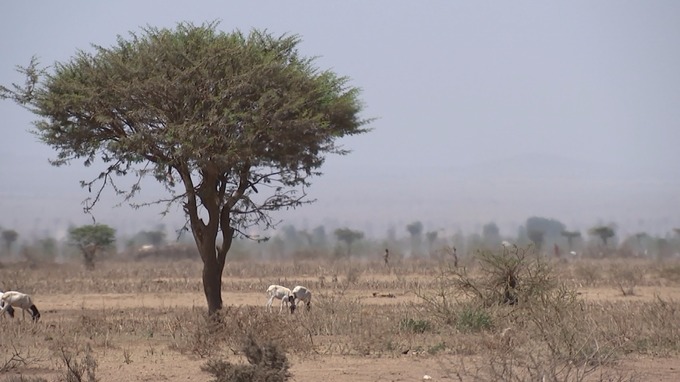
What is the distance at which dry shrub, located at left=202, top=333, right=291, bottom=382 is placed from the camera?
11.4 meters

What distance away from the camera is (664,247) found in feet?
289

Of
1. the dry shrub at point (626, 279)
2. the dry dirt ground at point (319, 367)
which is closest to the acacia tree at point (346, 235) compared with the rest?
the dry shrub at point (626, 279)

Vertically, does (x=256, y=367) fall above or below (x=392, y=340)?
above

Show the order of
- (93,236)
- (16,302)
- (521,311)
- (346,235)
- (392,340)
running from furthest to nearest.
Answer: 1. (346,235)
2. (93,236)
3. (16,302)
4. (521,311)
5. (392,340)

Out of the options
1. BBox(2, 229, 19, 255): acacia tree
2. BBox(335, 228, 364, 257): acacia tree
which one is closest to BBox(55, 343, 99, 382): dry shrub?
BBox(335, 228, 364, 257): acacia tree

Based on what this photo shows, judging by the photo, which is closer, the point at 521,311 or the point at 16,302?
the point at 521,311

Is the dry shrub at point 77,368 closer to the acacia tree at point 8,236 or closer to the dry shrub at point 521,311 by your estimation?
the dry shrub at point 521,311

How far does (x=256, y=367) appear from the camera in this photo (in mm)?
11484

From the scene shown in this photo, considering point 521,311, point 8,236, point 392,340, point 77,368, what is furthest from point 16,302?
point 8,236

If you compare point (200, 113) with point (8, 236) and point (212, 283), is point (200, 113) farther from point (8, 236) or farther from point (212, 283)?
point (8, 236)

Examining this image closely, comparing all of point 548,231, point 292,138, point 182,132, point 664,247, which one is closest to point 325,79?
point 292,138

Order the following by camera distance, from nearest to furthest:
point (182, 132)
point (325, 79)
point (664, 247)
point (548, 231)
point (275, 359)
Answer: point (275, 359) < point (182, 132) < point (325, 79) < point (664, 247) < point (548, 231)

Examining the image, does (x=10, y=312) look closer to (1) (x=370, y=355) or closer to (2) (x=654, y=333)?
(1) (x=370, y=355)

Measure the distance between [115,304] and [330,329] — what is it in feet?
38.3
